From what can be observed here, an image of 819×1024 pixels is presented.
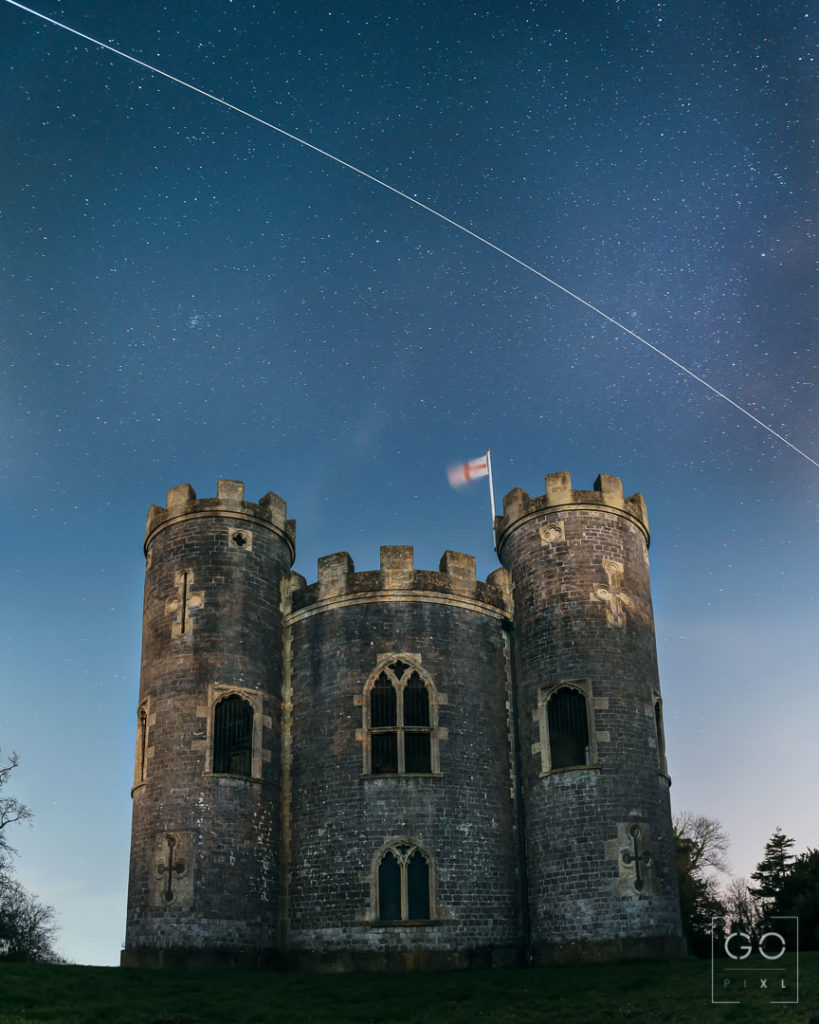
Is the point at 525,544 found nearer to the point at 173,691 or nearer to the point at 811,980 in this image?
the point at 173,691

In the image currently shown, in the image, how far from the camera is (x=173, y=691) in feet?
95.2

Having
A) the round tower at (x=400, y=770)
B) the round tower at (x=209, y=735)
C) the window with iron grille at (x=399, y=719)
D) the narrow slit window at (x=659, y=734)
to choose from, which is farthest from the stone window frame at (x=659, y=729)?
the round tower at (x=209, y=735)

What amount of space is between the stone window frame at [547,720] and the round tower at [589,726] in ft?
0.12

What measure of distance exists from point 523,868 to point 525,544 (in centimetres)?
954

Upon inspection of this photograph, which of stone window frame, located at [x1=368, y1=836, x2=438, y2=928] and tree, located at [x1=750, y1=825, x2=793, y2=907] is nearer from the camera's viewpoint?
stone window frame, located at [x1=368, y1=836, x2=438, y2=928]

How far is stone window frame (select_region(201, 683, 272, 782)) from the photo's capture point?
28188 millimetres

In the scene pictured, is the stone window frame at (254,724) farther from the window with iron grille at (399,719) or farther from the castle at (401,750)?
the window with iron grille at (399,719)

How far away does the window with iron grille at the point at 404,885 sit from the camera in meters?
26.8

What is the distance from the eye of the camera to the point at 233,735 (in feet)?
95.1

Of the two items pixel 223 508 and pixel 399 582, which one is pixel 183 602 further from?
pixel 399 582

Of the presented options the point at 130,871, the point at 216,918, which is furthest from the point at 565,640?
the point at 130,871

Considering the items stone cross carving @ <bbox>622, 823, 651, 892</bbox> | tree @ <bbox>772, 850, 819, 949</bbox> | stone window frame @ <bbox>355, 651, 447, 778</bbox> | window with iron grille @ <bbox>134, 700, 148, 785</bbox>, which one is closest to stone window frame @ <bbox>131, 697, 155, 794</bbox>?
window with iron grille @ <bbox>134, 700, 148, 785</bbox>

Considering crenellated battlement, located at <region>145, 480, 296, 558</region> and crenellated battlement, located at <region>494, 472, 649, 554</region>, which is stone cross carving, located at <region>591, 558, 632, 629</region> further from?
crenellated battlement, located at <region>145, 480, 296, 558</region>

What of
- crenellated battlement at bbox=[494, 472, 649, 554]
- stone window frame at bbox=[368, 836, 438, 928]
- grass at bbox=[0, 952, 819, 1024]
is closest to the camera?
grass at bbox=[0, 952, 819, 1024]
